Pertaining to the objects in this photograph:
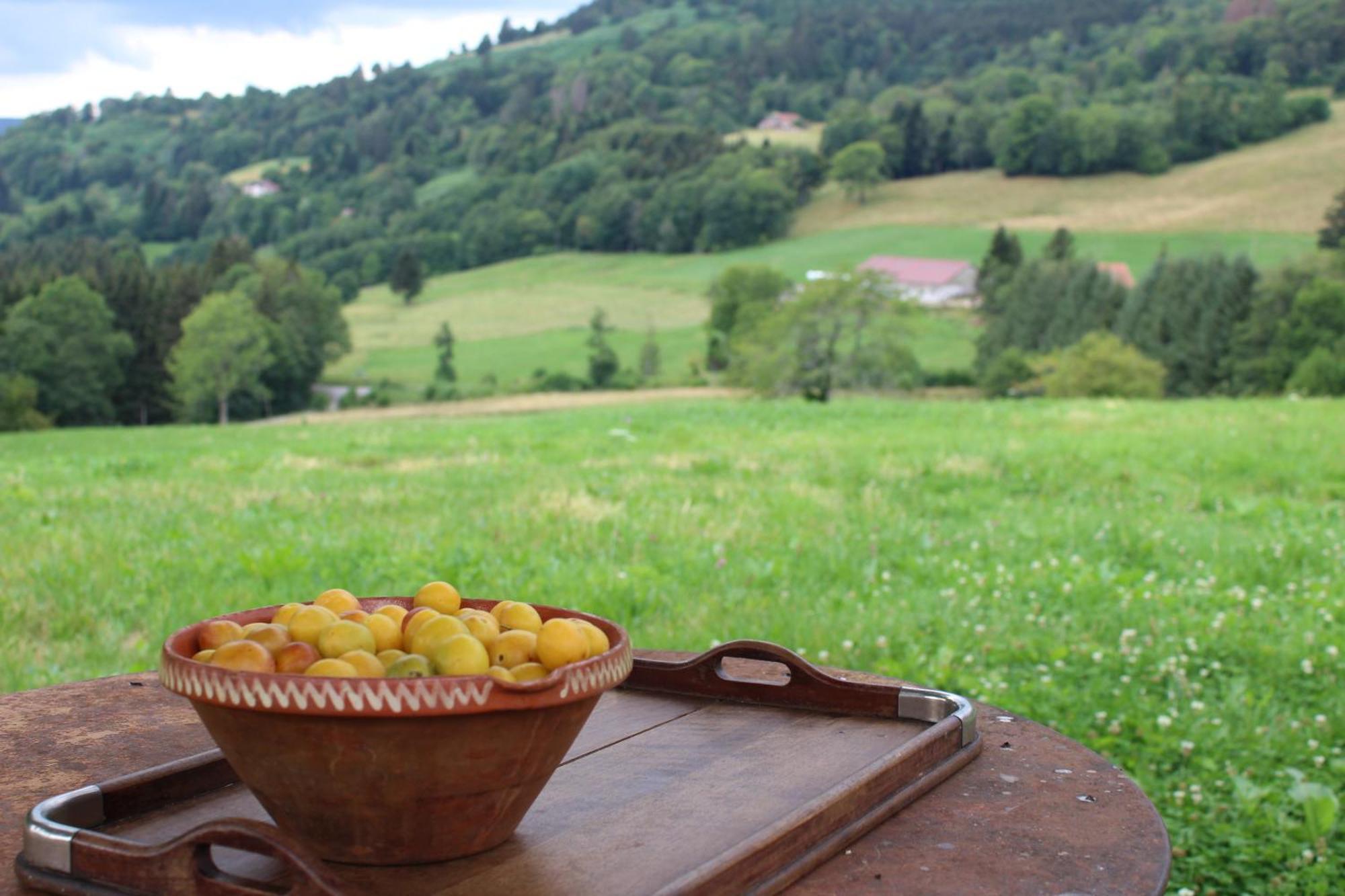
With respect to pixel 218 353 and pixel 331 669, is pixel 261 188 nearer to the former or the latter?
pixel 218 353

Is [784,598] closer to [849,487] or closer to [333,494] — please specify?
[849,487]

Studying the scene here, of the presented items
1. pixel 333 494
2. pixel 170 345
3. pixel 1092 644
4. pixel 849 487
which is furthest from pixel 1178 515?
pixel 170 345

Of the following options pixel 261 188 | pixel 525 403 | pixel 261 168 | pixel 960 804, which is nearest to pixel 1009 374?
pixel 525 403

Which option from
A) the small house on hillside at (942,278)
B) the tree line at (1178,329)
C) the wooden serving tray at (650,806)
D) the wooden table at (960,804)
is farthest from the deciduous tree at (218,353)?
the wooden serving tray at (650,806)

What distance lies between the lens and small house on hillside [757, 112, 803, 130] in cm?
18075

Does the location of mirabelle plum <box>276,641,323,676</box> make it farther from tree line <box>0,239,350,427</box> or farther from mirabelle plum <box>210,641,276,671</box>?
tree line <box>0,239,350,427</box>

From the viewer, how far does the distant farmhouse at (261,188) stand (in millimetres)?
168750

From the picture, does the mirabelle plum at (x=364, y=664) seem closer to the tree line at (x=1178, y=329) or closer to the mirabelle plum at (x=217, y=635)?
the mirabelle plum at (x=217, y=635)

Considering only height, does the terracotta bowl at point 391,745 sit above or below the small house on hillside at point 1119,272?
above

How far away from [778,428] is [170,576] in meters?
11.1

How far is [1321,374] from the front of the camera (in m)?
59.3

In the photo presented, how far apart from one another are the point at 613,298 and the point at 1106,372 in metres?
51.5

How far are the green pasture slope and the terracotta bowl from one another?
78113 millimetres

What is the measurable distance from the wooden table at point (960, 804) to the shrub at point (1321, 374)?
64095 mm
